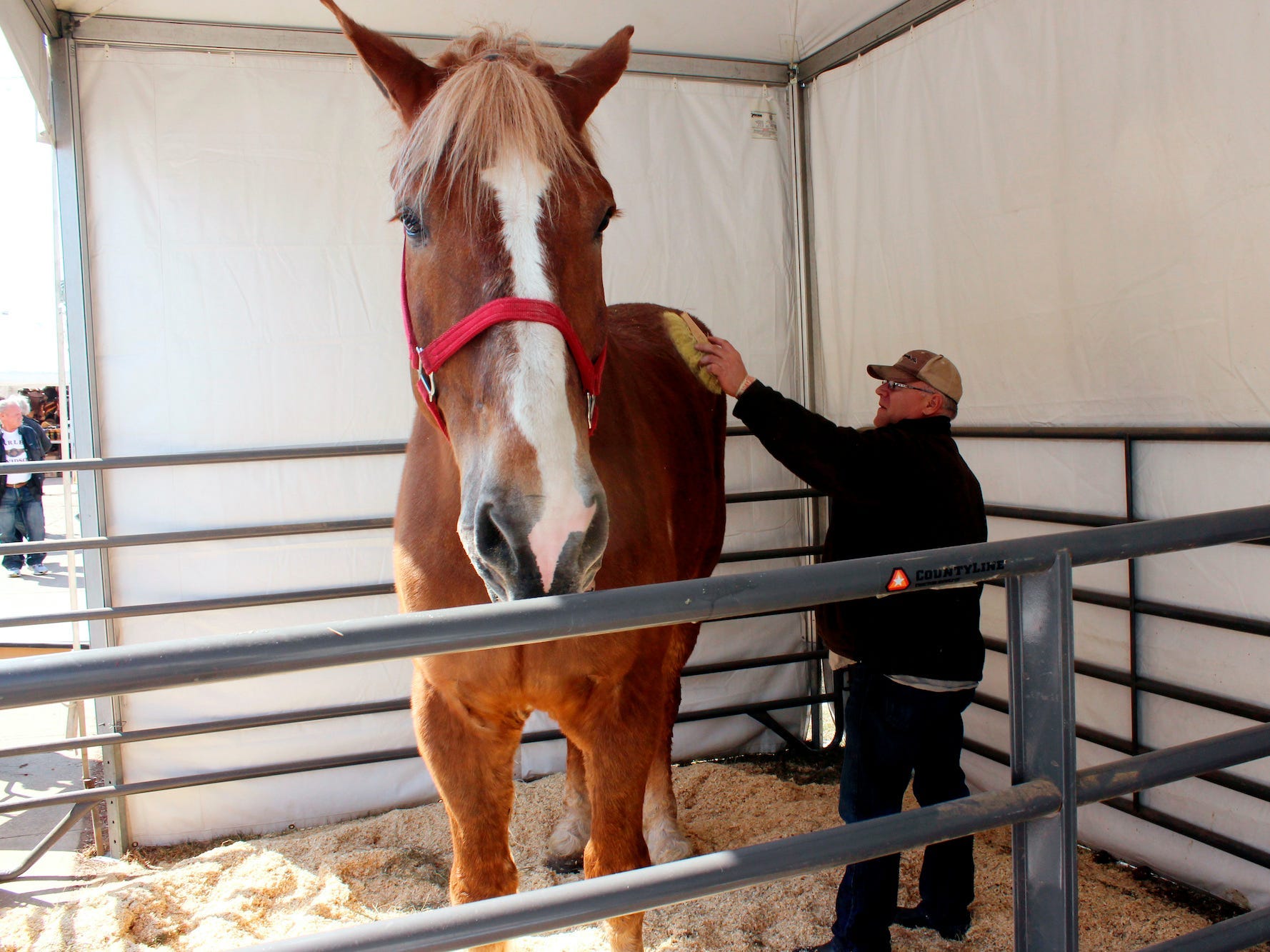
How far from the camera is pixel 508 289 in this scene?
125 centimetres

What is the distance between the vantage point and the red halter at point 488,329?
1.23 meters

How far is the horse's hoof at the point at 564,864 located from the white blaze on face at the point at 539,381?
6.89ft

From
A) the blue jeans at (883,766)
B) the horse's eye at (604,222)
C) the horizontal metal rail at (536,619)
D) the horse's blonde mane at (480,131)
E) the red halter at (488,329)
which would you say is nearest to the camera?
the horizontal metal rail at (536,619)

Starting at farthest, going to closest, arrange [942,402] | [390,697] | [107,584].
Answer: [390,697], [107,584], [942,402]

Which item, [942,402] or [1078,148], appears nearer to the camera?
[942,402]

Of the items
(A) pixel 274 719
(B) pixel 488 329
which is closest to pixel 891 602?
(B) pixel 488 329

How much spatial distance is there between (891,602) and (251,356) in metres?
2.40

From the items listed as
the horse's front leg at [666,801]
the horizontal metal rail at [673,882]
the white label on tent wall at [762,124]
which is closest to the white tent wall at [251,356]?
the white label on tent wall at [762,124]

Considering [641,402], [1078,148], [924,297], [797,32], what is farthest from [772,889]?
[797,32]

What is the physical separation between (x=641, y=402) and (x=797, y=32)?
1985mm

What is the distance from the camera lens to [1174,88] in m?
2.25

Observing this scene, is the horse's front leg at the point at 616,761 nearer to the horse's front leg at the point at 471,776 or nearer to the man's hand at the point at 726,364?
the horse's front leg at the point at 471,776

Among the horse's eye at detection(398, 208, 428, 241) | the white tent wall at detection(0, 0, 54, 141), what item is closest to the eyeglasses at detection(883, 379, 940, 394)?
the horse's eye at detection(398, 208, 428, 241)

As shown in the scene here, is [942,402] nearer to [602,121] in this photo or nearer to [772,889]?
[772,889]
